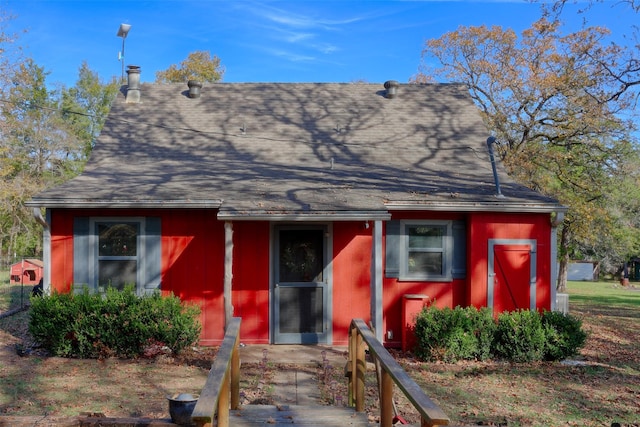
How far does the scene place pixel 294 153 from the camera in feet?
40.5

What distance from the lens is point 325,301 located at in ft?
33.1

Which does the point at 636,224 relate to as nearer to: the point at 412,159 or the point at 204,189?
the point at 412,159

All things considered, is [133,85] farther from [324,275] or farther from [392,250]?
[392,250]

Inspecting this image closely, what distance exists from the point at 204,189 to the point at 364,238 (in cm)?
302

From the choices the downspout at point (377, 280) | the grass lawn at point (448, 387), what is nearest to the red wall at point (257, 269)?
the downspout at point (377, 280)

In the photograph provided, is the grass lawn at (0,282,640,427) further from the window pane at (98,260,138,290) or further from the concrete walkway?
the window pane at (98,260,138,290)

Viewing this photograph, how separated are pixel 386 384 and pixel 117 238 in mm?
7026

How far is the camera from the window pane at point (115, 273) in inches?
390

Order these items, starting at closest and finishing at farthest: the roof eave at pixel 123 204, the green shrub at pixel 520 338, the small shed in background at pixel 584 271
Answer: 1. the green shrub at pixel 520 338
2. the roof eave at pixel 123 204
3. the small shed in background at pixel 584 271

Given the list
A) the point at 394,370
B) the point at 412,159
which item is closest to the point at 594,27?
the point at 412,159

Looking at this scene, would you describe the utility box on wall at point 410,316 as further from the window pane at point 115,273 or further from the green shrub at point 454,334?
the window pane at point 115,273

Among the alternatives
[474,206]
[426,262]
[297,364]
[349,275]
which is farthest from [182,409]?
[474,206]

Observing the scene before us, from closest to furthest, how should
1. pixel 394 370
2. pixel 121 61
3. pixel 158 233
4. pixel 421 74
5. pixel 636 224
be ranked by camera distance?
pixel 394 370, pixel 158 233, pixel 121 61, pixel 421 74, pixel 636 224

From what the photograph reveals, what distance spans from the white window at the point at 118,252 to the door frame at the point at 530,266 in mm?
6147
